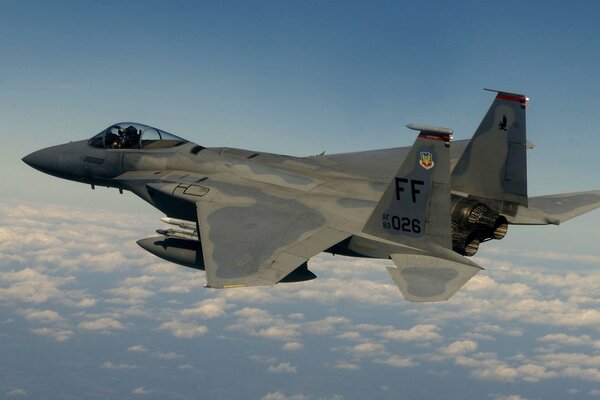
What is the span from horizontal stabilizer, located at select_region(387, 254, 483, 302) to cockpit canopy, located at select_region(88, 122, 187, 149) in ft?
31.0

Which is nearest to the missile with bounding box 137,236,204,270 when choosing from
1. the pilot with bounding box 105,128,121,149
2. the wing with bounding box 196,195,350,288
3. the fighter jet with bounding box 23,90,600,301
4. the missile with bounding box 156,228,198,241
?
the fighter jet with bounding box 23,90,600,301

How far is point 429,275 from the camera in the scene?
12164 mm

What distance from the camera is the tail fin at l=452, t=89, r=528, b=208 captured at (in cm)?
1616

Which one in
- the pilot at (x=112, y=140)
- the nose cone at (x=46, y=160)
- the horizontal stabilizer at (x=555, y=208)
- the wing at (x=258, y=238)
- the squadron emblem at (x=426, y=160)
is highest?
the pilot at (x=112, y=140)

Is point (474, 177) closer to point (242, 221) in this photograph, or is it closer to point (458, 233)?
point (458, 233)

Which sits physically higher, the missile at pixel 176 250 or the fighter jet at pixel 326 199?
the fighter jet at pixel 326 199

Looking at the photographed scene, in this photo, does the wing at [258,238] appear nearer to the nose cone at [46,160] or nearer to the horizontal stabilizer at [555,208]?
the horizontal stabilizer at [555,208]

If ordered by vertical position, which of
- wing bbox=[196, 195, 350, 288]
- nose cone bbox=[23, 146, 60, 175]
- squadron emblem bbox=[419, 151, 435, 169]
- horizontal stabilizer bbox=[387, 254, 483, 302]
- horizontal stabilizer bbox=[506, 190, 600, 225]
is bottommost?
horizontal stabilizer bbox=[387, 254, 483, 302]

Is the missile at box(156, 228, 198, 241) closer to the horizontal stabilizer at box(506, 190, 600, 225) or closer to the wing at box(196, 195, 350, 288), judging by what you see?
the wing at box(196, 195, 350, 288)

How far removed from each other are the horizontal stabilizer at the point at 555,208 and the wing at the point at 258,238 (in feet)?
19.1

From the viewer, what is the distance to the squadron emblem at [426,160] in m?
12.2

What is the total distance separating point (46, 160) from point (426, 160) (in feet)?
43.2

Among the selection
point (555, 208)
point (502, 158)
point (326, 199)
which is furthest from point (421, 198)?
point (555, 208)

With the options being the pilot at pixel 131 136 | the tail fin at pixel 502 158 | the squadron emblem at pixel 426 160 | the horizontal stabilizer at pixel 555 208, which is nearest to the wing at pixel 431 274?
the squadron emblem at pixel 426 160
